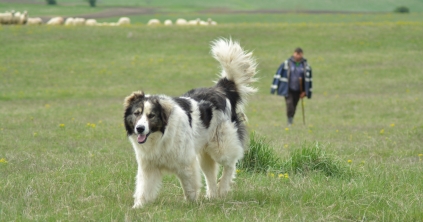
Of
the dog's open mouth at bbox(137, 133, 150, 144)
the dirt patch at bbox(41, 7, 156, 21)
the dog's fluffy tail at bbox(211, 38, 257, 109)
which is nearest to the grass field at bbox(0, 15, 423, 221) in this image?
the dog's open mouth at bbox(137, 133, 150, 144)

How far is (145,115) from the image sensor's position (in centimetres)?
697

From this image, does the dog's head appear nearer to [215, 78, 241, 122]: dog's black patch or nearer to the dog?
the dog

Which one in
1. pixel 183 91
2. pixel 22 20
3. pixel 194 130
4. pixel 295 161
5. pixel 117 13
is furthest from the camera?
pixel 117 13

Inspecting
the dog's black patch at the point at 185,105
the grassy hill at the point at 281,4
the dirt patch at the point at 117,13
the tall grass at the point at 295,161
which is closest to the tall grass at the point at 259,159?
the tall grass at the point at 295,161

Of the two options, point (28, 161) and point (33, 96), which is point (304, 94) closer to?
point (28, 161)

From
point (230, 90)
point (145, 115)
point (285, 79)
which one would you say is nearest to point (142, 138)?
point (145, 115)

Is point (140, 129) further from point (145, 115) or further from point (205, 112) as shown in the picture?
point (205, 112)

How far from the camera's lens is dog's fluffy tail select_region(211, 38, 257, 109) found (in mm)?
8773

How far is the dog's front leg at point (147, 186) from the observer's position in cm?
711

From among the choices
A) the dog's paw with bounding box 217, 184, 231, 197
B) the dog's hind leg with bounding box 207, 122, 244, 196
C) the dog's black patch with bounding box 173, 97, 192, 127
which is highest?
the dog's black patch with bounding box 173, 97, 192, 127

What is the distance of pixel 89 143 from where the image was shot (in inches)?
488

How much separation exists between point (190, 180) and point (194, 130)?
2.10ft

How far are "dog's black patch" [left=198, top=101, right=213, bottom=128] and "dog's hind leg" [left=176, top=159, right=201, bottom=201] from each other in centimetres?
60

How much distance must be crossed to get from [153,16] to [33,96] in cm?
3945
